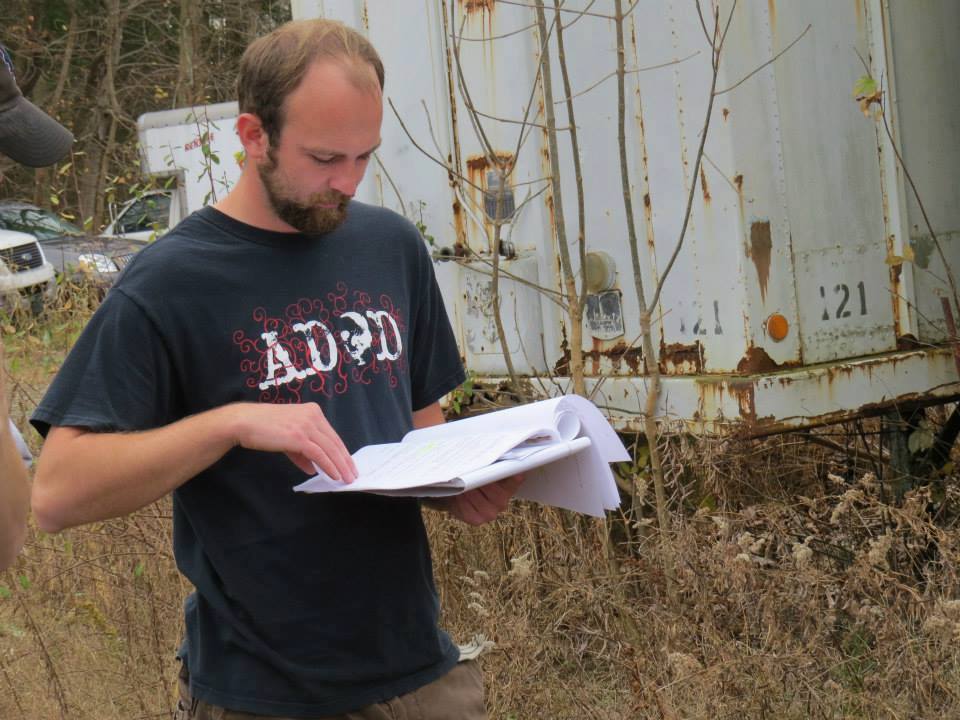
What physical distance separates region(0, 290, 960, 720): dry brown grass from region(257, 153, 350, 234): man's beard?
169 centimetres

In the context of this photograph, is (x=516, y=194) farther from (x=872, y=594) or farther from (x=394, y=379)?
(x=394, y=379)

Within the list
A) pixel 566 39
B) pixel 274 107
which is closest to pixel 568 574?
pixel 566 39

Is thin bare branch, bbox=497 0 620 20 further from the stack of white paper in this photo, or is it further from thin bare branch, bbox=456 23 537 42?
the stack of white paper

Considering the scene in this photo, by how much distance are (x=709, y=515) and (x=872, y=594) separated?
63 centimetres

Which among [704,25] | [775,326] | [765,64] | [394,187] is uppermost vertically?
[704,25]

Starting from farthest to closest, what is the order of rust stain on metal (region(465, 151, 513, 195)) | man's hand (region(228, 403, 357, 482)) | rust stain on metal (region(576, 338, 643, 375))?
1. rust stain on metal (region(465, 151, 513, 195))
2. rust stain on metal (region(576, 338, 643, 375))
3. man's hand (region(228, 403, 357, 482))

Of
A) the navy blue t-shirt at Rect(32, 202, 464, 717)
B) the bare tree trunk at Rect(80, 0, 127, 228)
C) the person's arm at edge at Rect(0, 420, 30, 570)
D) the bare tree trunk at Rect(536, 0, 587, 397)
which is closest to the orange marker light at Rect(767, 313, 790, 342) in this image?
the bare tree trunk at Rect(536, 0, 587, 397)

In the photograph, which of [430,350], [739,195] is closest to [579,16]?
[739,195]

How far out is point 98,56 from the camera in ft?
70.9

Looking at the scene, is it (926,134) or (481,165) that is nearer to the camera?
(926,134)

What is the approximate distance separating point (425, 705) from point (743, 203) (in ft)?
7.57

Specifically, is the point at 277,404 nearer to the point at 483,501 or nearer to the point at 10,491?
the point at 483,501

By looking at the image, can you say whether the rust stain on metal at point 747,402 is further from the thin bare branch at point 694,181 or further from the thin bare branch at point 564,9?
the thin bare branch at point 564,9

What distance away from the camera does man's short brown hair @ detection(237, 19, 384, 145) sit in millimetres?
2221
